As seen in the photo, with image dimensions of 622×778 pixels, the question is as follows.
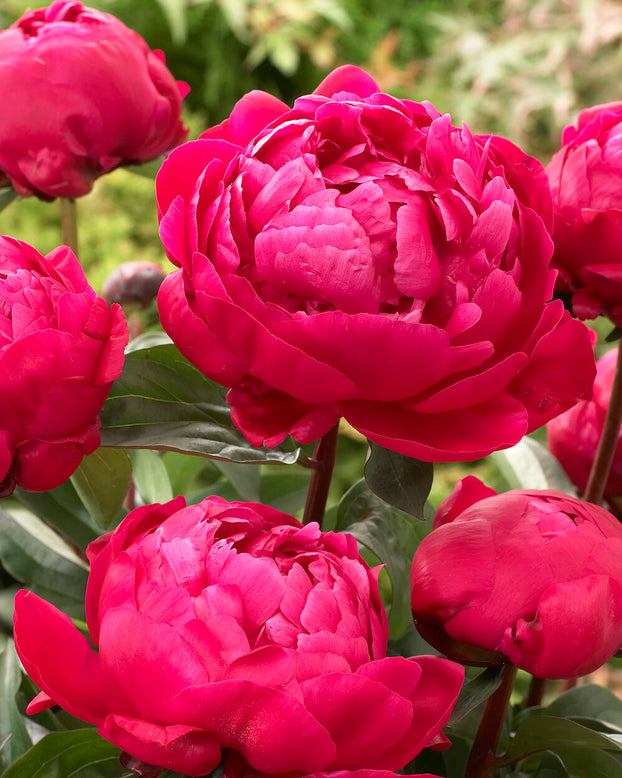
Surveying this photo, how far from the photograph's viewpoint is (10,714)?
33cm

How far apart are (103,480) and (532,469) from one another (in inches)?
7.8

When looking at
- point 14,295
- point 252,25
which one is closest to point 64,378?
point 14,295

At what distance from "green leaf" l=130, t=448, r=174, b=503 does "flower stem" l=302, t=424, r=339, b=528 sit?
4.0 inches

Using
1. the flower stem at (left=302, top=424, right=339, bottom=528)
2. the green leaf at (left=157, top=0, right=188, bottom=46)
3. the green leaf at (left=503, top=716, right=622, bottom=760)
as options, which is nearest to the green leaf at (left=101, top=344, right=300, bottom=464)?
the flower stem at (left=302, top=424, right=339, bottom=528)

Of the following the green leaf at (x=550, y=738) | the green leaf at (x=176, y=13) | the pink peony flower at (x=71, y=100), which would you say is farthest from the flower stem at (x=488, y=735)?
the green leaf at (x=176, y=13)

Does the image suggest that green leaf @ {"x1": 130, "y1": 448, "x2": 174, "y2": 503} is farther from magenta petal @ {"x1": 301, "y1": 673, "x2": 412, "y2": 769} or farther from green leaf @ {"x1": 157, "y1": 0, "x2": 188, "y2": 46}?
green leaf @ {"x1": 157, "y1": 0, "x2": 188, "y2": 46}

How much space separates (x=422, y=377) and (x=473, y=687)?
105mm

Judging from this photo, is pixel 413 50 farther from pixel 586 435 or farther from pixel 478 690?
pixel 478 690

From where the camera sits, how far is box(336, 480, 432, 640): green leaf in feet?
1.04

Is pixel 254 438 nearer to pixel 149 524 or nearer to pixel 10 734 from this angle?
pixel 149 524

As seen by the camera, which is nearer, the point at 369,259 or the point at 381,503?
the point at 369,259

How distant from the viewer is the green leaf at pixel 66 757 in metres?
0.28

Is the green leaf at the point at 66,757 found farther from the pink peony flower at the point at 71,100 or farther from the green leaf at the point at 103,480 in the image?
the pink peony flower at the point at 71,100

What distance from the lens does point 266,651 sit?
0.21 meters
